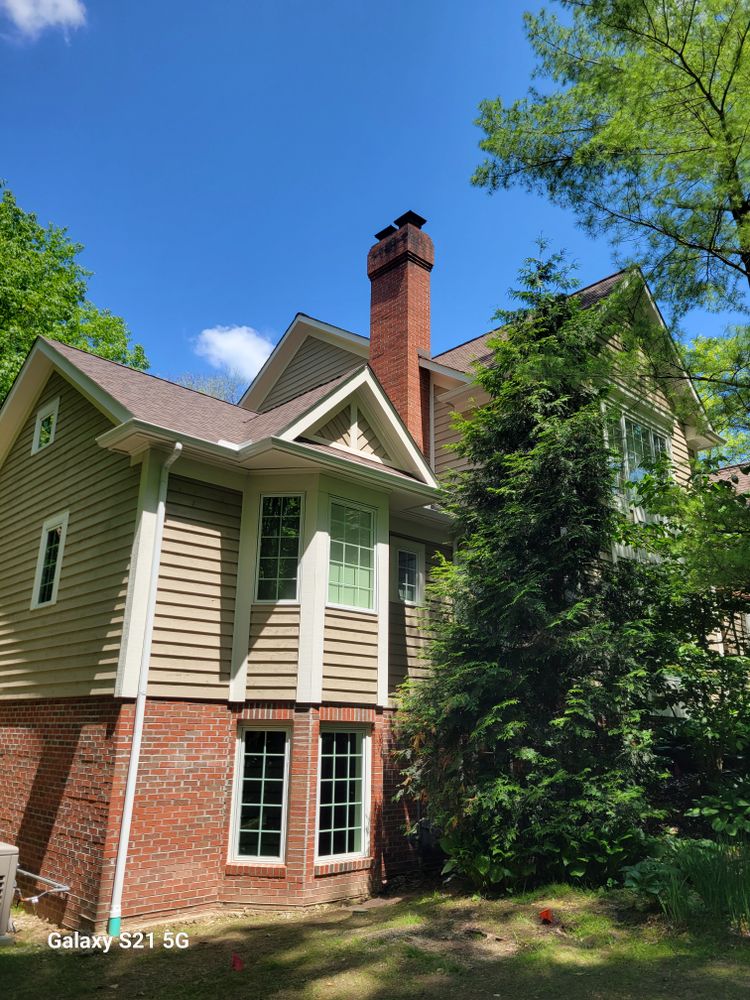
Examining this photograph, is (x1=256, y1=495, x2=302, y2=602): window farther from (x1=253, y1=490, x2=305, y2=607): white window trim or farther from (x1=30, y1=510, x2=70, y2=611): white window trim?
(x1=30, y1=510, x2=70, y2=611): white window trim

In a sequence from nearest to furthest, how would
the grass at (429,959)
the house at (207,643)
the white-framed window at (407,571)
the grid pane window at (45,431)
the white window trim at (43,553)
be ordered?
the grass at (429,959), the house at (207,643), the white window trim at (43,553), the white-framed window at (407,571), the grid pane window at (45,431)

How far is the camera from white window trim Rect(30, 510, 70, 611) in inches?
383

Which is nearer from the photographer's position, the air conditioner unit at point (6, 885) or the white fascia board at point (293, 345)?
the air conditioner unit at point (6, 885)

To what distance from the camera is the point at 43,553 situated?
34.0 ft

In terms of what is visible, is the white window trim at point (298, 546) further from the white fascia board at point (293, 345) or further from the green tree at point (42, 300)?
the green tree at point (42, 300)

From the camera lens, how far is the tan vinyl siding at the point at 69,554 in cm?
832

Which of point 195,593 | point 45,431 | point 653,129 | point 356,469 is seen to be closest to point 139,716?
point 195,593

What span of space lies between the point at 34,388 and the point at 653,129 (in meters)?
10.7

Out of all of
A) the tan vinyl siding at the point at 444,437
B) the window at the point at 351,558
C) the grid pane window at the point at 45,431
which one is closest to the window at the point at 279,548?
the window at the point at 351,558

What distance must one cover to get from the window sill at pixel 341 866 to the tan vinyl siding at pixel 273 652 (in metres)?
2.05

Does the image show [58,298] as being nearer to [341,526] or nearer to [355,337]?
[355,337]

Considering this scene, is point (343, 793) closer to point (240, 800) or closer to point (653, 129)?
point (240, 800)

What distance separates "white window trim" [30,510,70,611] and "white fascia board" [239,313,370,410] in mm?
7004

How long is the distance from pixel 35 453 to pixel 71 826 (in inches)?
251
